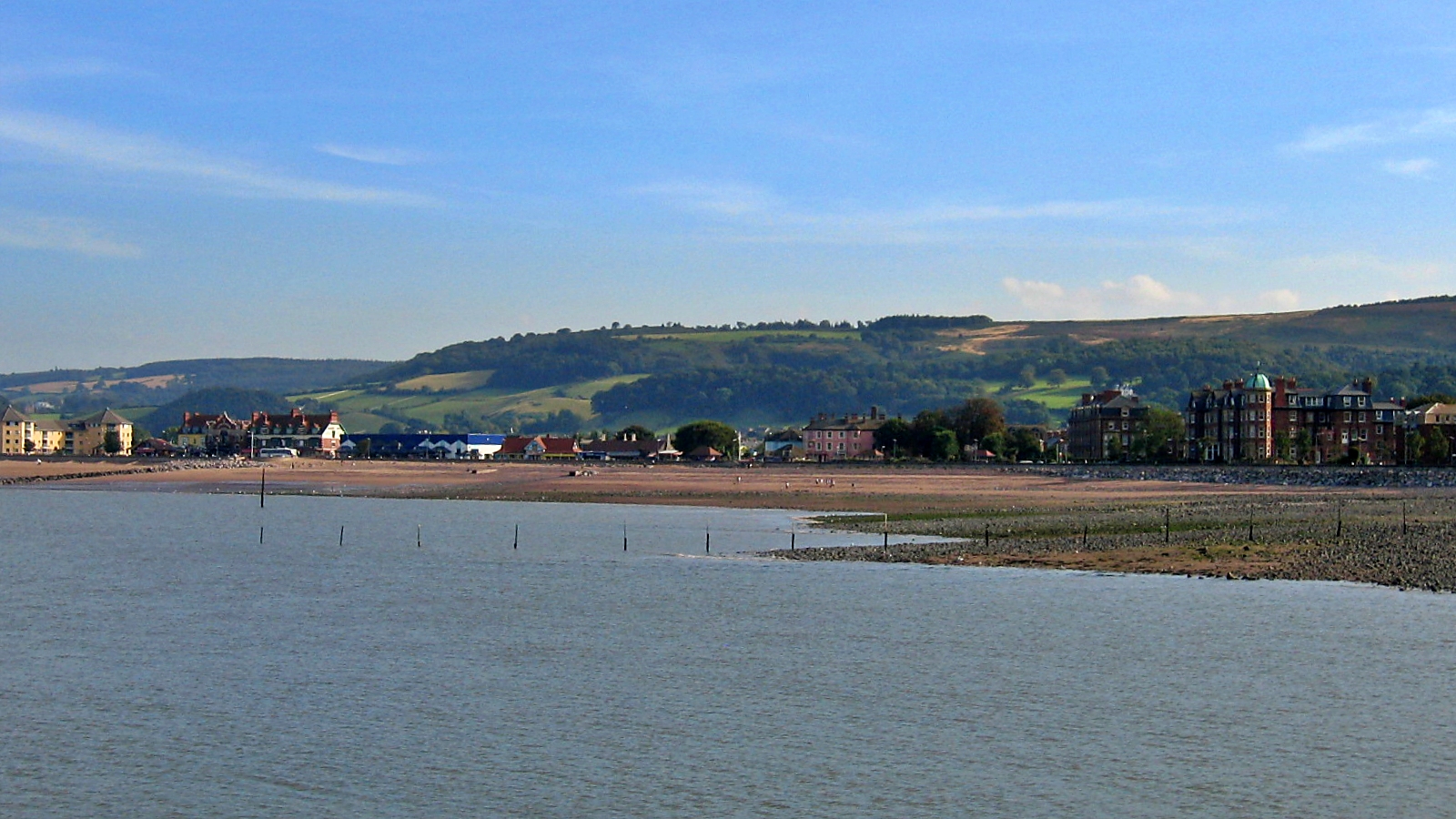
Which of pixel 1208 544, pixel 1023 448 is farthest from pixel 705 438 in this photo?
pixel 1208 544

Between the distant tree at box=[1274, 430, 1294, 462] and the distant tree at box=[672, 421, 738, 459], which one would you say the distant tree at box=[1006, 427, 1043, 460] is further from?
the distant tree at box=[672, 421, 738, 459]

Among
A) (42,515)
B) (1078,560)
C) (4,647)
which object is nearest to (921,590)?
(1078,560)

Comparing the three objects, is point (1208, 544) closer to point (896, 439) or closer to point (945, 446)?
point (945, 446)

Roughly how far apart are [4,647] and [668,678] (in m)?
13.2

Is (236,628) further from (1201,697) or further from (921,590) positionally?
(1201,697)

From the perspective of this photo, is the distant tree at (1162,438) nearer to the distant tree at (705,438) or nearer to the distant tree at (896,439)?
the distant tree at (896,439)

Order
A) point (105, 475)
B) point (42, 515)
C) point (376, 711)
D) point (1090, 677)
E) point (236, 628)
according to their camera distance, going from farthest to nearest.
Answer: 1. point (105, 475)
2. point (42, 515)
3. point (236, 628)
4. point (1090, 677)
5. point (376, 711)

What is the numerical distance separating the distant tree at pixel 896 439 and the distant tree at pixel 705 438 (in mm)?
21379

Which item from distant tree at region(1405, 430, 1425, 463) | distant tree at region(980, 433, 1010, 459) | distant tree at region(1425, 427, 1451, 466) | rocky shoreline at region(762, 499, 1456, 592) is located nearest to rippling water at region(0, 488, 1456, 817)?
rocky shoreline at region(762, 499, 1456, 592)

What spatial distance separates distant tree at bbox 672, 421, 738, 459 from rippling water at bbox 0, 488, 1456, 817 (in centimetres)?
14607

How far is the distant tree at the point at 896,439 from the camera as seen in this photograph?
17338 centimetres

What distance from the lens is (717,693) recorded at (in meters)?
24.7

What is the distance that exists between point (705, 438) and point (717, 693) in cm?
16470

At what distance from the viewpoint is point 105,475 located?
121062mm
